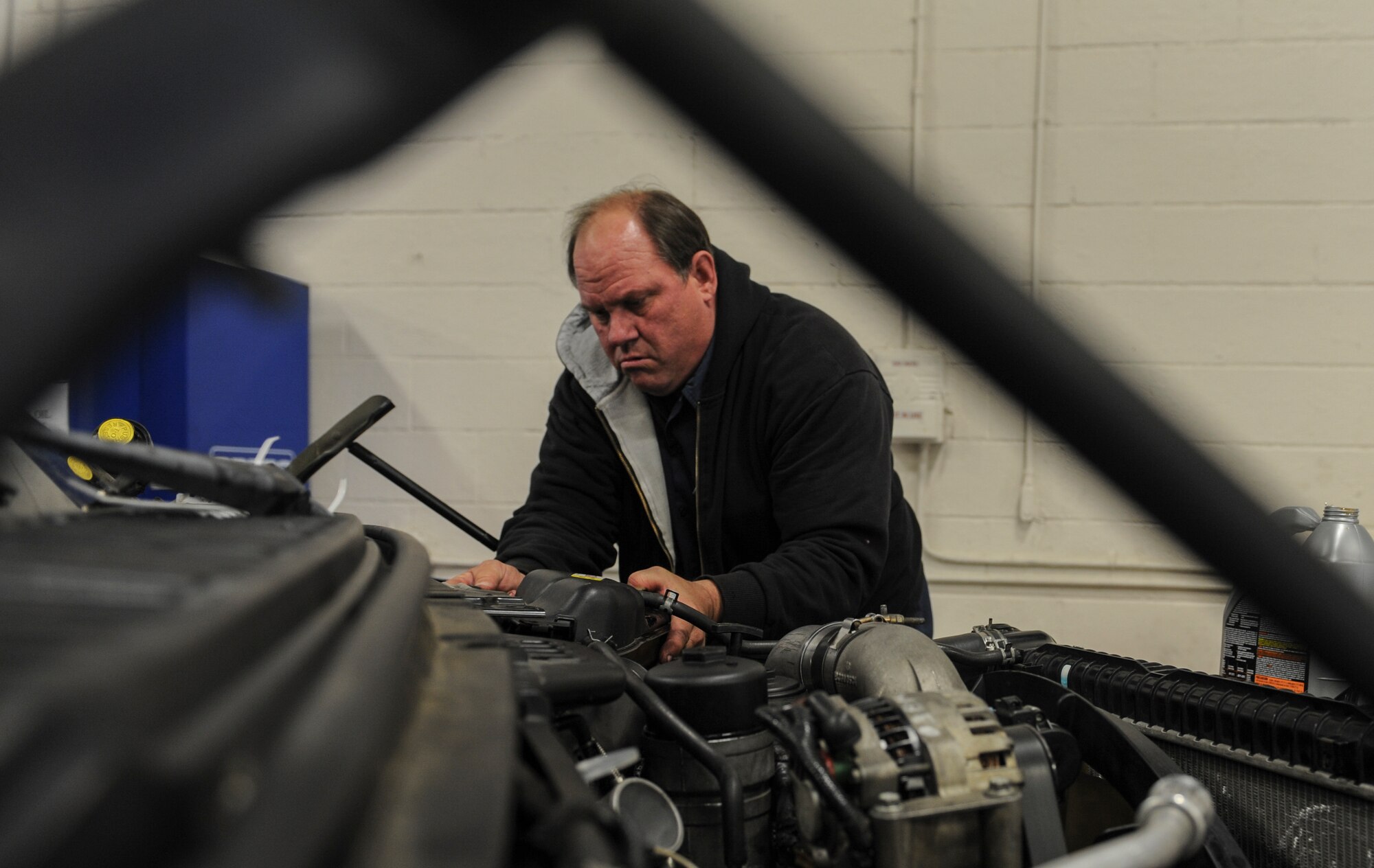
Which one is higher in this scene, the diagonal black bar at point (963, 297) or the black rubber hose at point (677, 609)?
Answer: the diagonal black bar at point (963, 297)

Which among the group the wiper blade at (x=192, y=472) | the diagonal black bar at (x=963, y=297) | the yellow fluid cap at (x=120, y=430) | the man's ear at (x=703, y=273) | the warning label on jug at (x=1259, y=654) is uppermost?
the man's ear at (x=703, y=273)

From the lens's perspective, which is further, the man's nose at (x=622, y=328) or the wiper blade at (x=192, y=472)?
the man's nose at (x=622, y=328)

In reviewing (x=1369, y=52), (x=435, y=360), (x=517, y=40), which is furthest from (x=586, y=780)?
(x=1369, y=52)

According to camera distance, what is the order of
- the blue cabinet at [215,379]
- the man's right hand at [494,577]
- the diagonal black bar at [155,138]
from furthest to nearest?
the blue cabinet at [215,379] → the man's right hand at [494,577] → the diagonal black bar at [155,138]

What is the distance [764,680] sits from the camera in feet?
2.12

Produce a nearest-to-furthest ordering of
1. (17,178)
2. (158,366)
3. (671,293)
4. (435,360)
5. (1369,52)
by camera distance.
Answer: (17,178)
(671,293)
(158,366)
(1369,52)
(435,360)

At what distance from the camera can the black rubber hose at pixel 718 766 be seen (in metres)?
0.57

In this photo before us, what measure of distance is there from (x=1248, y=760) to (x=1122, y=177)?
2.02 meters

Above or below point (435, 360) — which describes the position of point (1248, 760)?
below

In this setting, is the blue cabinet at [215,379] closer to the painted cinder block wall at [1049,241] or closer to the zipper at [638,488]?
the painted cinder block wall at [1049,241]

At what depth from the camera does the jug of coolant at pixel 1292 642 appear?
0.93m

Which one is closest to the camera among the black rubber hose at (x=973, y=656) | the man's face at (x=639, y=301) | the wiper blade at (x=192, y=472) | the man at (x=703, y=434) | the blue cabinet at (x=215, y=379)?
the wiper blade at (x=192, y=472)

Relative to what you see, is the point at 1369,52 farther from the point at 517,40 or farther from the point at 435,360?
the point at 517,40

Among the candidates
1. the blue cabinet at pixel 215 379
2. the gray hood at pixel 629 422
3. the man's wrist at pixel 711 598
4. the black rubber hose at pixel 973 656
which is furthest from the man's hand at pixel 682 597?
the blue cabinet at pixel 215 379
